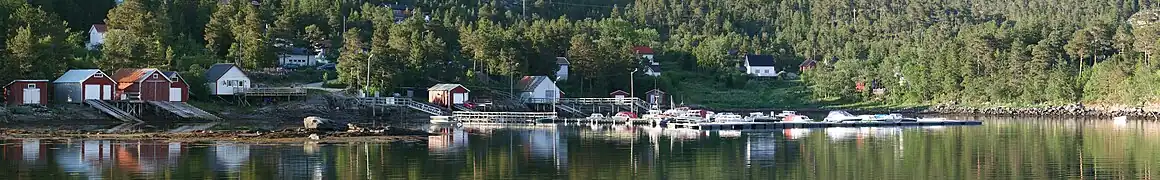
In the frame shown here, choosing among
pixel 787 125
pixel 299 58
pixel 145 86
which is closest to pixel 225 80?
pixel 145 86

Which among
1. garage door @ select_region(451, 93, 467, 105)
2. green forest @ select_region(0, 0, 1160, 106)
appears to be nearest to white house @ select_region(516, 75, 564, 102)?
green forest @ select_region(0, 0, 1160, 106)

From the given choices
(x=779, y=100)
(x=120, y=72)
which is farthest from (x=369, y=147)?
(x=779, y=100)

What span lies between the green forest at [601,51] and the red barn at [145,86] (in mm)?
3239

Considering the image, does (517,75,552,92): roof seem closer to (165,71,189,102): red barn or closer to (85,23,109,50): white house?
(165,71,189,102): red barn

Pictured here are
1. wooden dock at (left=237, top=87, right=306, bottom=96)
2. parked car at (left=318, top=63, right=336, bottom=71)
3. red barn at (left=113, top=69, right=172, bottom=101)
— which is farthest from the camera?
parked car at (left=318, top=63, right=336, bottom=71)

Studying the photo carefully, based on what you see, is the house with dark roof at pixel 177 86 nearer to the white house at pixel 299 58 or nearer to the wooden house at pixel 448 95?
the wooden house at pixel 448 95

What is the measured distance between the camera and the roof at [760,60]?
113062mm

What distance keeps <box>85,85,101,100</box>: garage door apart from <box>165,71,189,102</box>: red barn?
10.7 ft

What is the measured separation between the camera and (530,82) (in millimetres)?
83125

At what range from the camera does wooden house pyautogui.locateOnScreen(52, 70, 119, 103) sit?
210 ft

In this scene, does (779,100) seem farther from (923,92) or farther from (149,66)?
(149,66)

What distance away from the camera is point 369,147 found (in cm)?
4238

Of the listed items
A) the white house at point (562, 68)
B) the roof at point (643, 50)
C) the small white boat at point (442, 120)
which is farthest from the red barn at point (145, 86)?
the roof at point (643, 50)

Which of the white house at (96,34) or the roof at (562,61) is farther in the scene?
the roof at (562,61)
